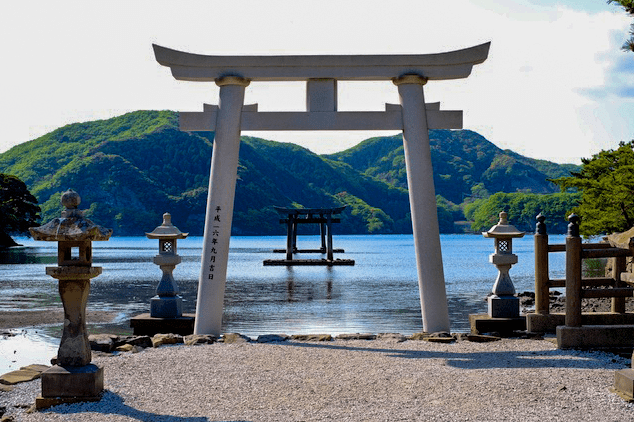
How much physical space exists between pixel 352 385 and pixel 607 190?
30.9 meters

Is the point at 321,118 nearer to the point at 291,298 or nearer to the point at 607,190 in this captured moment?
the point at 291,298

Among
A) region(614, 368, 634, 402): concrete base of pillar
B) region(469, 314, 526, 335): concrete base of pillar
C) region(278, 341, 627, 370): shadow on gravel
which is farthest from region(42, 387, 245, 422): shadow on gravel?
region(469, 314, 526, 335): concrete base of pillar

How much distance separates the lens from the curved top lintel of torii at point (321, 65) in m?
11.1

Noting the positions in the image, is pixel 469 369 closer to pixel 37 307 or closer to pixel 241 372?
pixel 241 372

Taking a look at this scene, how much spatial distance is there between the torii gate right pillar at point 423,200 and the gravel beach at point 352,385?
3.22ft

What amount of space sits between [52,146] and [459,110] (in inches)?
6524

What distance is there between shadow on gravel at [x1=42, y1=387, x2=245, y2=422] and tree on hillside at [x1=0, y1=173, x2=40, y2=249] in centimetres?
6256

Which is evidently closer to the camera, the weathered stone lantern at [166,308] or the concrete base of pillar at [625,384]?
the concrete base of pillar at [625,384]

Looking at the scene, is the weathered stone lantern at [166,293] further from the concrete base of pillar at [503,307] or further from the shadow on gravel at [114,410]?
the concrete base of pillar at [503,307]

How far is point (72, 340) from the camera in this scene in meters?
7.02

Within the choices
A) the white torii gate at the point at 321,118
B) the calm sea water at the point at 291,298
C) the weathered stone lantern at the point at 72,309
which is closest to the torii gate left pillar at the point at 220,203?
the white torii gate at the point at 321,118

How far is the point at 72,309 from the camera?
23.2 feet

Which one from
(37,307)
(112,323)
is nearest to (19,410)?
(112,323)

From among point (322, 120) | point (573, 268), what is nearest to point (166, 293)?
point (322, 120)
